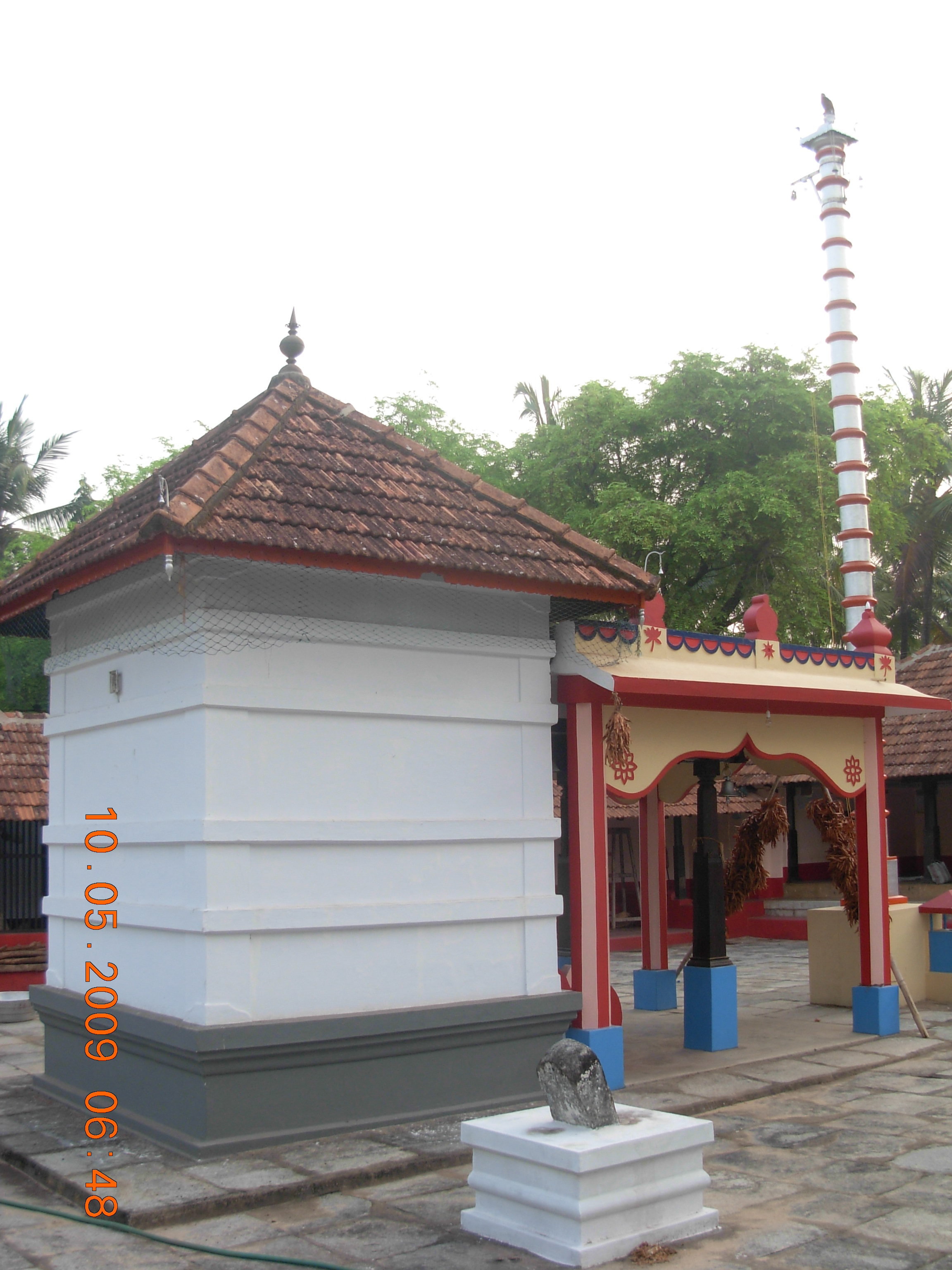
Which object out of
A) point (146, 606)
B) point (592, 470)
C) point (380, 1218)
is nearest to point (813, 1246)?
point (380, 1218)

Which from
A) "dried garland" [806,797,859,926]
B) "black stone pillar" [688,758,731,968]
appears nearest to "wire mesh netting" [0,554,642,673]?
"black stone pillar" [688,758,731,968]

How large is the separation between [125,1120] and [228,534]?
3.38 metres

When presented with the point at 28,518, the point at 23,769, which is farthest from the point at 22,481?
the point at 23,769

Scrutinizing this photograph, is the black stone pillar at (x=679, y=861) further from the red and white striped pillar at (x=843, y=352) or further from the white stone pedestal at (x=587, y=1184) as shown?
the white stone pedestal at (x=587, y=1184)

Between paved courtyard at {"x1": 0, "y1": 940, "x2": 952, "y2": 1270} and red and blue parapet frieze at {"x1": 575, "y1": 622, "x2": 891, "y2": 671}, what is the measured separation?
112 inches

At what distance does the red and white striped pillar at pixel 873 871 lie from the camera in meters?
9.14

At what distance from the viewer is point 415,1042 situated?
20.7ft

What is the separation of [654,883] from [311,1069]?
17.4 ft

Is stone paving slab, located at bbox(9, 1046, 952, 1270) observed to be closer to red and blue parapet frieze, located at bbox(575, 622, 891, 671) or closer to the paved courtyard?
the paved courtyard

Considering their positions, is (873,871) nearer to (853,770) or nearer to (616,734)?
(853,770)

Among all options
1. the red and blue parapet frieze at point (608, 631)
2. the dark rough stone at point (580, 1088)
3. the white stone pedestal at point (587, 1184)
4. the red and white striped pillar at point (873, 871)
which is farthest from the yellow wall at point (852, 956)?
the dark rough stone at point (580, 1088)

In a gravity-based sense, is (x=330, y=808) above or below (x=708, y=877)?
above

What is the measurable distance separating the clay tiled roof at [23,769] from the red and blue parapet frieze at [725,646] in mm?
7453

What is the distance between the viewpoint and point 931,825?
18734 millimetres
